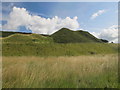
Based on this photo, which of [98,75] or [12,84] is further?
[98,75]

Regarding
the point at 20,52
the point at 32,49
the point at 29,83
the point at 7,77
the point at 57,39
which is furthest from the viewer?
the point at 57,39

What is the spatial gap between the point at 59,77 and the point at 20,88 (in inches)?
45.9

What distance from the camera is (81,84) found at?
302 cm

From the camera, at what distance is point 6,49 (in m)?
31.7

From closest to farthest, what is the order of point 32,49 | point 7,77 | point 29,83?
point 29,83 → point 7,77 → point 32,49

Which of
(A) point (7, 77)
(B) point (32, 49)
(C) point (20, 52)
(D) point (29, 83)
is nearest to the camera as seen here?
(D) point (29, 83)

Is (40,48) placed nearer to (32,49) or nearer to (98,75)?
(32,49)

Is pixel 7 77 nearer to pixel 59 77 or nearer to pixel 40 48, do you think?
pixel 59 77

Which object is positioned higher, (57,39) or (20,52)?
(57,39)

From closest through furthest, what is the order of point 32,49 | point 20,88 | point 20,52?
1. point 20,88
2. point 20,52
3. point 32,49

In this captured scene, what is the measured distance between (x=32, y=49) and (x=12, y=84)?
31378mm

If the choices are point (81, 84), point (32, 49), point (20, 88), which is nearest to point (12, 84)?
point (20, 88)

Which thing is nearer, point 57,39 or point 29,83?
point 29,83

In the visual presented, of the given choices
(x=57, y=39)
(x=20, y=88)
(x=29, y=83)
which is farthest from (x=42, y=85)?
(x=57, y=39)
